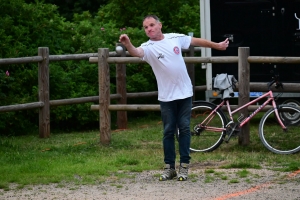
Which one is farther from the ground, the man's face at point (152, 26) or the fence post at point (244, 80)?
the man's face at point (152, 26)

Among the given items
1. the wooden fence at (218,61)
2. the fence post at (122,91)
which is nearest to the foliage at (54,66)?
the fence post at (122,91)

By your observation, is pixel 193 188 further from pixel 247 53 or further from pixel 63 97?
pixel 63 97

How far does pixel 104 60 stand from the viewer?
12.1 meters

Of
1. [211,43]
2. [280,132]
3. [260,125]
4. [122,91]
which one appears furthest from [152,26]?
[122,91]

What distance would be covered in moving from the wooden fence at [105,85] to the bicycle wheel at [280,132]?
0.39 metres

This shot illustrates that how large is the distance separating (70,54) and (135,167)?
4966mm

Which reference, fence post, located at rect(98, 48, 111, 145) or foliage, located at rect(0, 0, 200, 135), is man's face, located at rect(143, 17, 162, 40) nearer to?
fence post, located at rect(98, 48, 111, 145)

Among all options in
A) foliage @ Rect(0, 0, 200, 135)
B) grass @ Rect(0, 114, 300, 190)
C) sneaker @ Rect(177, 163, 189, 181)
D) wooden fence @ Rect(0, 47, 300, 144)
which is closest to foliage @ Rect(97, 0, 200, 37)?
foliage @ Rect(0, 0, 200, 135)

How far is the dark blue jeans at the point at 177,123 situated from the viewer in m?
9.30

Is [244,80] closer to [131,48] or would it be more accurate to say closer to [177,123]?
[177,123]

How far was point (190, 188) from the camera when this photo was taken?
8711 millimetres

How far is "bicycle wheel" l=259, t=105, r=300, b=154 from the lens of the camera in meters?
11.1

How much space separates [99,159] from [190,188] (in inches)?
91.5

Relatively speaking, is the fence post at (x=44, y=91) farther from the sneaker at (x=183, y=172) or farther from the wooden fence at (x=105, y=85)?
the sneaker at (x=183, y=172)
